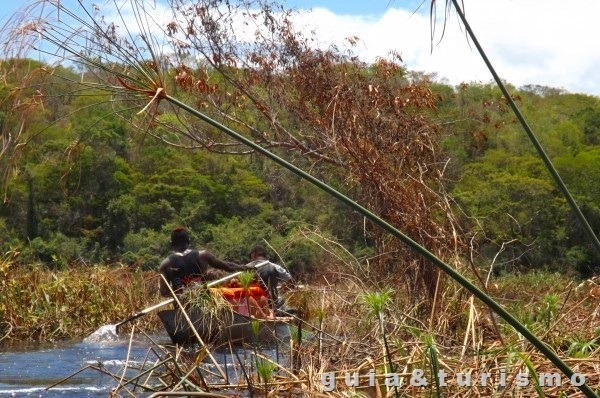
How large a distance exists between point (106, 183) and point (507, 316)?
3135cm

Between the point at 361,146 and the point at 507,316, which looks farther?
the point at 361,146

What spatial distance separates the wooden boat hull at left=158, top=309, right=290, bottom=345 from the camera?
603cm

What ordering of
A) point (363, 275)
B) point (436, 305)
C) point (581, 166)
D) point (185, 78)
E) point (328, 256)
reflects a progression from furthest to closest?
point (581, 166)
point (185, 78)
point (328, 256)
point (363, 275)
point (436, 305)

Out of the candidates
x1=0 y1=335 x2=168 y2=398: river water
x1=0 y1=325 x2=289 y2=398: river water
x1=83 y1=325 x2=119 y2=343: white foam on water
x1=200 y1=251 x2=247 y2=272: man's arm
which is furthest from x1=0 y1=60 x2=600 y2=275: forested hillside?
x1=200 y1=251 x2=247 y2=272: man's arm

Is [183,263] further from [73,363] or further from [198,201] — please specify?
[198,201]

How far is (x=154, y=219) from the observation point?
33.8 meters

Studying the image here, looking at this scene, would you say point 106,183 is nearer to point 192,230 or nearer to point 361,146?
point 192,230

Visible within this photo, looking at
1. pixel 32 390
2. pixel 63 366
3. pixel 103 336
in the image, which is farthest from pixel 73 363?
pixel 32 390

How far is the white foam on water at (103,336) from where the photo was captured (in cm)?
1227

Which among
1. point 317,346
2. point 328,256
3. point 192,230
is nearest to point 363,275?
point 328,256

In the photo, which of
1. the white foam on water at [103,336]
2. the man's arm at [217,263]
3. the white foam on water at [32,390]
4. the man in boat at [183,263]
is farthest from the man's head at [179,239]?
the white foam on water at [32,390]

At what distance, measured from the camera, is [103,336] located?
12336 millimetres

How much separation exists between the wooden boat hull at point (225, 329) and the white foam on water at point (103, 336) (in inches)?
79.8

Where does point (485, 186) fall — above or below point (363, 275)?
above
